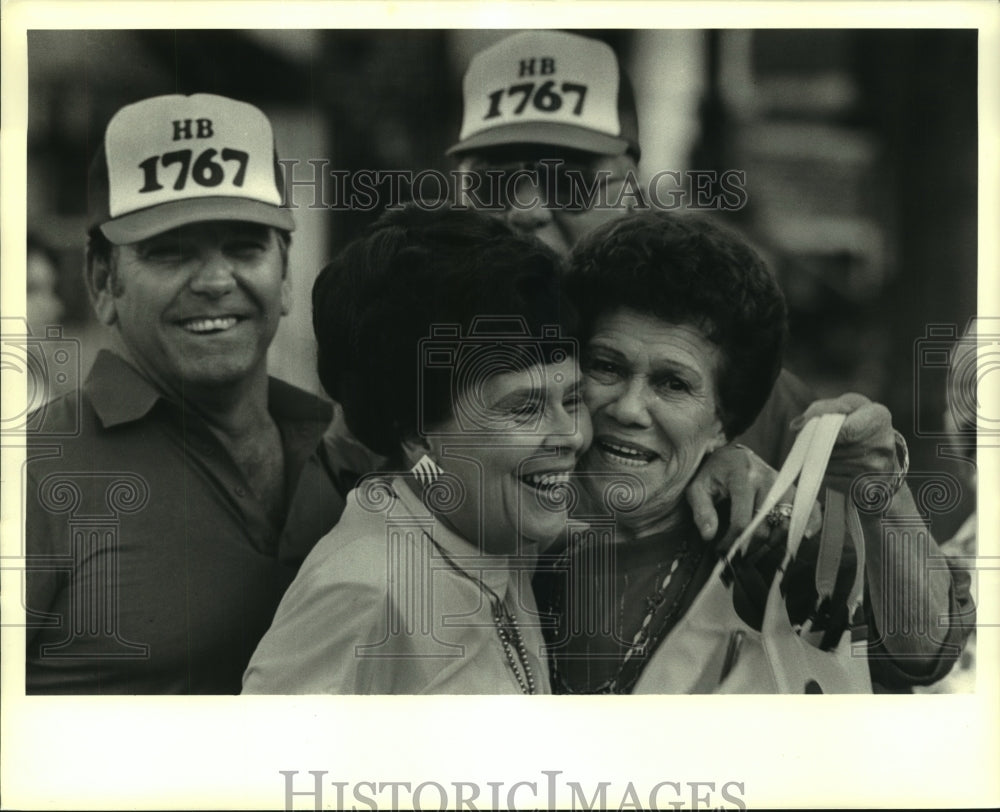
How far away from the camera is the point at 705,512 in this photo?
4750mm

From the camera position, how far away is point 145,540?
185 inches

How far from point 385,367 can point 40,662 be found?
5.24 ft

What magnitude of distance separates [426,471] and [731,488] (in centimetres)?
107

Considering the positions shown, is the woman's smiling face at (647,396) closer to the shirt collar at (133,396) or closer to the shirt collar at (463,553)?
the shirt collar at (463,553)

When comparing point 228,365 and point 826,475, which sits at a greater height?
point 228,365

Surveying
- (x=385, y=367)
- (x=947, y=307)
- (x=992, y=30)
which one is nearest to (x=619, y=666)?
(x=385, y=367)

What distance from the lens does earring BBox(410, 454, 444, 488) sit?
4.66 meters

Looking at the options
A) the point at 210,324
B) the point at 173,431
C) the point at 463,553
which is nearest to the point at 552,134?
the point at 210,324

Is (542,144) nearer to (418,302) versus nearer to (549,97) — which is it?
(549,97)

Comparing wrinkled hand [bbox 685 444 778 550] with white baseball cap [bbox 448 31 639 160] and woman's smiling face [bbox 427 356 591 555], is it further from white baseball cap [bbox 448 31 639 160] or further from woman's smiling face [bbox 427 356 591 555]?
white baseball cap [bbox 448 31 639 160]

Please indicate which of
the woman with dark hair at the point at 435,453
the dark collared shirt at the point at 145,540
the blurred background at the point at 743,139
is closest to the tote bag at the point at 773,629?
the blurred background at the point at 743,139

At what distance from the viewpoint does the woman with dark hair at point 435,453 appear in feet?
15.2

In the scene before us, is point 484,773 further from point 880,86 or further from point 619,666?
point 880,86

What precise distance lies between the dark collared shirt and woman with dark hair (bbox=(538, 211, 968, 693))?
1001 mm
